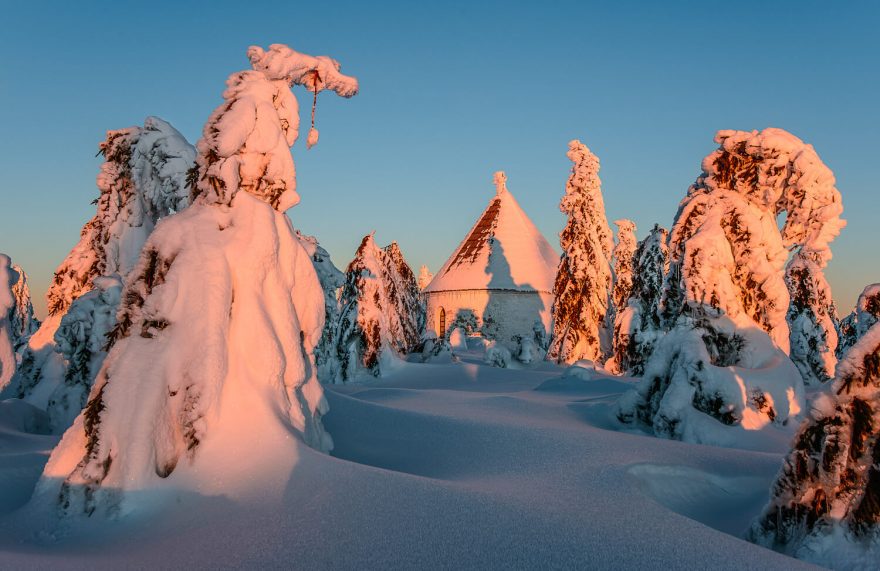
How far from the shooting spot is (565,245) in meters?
25.0

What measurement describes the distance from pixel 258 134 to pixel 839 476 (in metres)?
5.23

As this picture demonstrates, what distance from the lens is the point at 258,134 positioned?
5.59 metres

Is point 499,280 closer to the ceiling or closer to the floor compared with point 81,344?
closer to the ceiling

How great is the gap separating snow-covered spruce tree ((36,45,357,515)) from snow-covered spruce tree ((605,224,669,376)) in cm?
1491

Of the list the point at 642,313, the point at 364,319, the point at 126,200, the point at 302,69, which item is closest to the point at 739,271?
the point at 302,69

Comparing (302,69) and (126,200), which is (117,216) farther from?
(302,69)

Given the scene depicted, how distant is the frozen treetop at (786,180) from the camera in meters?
9.74

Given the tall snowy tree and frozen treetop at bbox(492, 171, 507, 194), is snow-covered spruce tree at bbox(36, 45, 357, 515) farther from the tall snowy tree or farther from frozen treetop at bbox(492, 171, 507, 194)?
frozen treetop at bbox(492, 171, 507, 194)

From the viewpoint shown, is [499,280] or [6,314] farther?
[499,280]

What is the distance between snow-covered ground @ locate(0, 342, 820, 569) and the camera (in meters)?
3.16

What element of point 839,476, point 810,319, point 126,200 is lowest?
point 839,476

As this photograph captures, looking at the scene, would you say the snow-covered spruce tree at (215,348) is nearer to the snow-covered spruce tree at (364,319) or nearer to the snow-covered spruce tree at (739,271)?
the snow-covered spruce tree at (739,271)

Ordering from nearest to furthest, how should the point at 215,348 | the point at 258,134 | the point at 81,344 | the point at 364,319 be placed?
the point at 215,348 → the point at 258,134 → the point at 81,344 → the point at 364,319

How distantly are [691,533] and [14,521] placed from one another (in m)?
4.48
